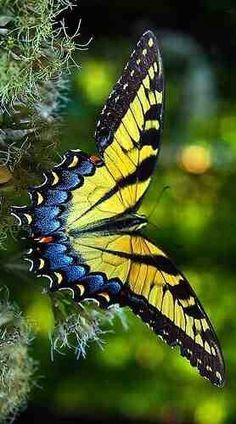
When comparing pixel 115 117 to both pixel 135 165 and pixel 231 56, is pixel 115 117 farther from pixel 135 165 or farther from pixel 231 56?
pixel 231 56

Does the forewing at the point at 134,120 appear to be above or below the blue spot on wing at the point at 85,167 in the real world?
above

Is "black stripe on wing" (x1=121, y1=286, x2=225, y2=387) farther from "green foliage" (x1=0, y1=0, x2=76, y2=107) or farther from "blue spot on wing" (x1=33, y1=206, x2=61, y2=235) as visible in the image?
"green foliage" (x1=0, y1=0, x2=76, y2=107)

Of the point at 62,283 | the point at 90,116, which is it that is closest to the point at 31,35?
the point at 62,283

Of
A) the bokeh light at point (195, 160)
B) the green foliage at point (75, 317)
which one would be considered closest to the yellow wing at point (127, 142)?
the green foliage at point (75, 317)

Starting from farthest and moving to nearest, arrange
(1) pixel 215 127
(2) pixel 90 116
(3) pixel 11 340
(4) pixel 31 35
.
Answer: (1) pixel 215 127 → (2) pixel 90 116 → (3) pixel 11 340 → (4) pixel 31 35

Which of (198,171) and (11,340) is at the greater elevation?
(198,171)

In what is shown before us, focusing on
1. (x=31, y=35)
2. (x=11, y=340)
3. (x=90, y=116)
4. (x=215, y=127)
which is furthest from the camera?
(x=215, y=127)

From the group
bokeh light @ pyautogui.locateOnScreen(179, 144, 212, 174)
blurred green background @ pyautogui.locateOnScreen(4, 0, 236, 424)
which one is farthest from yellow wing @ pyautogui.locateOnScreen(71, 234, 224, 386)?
bokeh light @ pyautogui.locateOnScreen(179, 144, 212, 174)

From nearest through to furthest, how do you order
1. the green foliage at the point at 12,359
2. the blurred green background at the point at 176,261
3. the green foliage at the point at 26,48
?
the green foliage at the point at 26,48
the green foliage at the point at 12,359
the blurred green background at the point at 176,261

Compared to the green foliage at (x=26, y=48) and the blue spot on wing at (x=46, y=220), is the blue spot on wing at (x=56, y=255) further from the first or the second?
the green foliage at (x=26, y=48)
